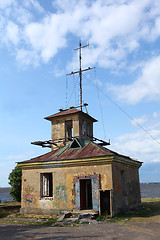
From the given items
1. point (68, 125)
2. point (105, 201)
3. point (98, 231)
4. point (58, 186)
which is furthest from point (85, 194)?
point (68, 125)

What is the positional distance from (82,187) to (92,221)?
3619 millimetres

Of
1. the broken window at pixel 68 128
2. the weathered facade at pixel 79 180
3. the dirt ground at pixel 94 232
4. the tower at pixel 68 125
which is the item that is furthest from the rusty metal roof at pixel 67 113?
the dirt ground at pixel 94 232

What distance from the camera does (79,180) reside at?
1558 centimetres

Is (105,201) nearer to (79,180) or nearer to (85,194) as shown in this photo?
(85,194)

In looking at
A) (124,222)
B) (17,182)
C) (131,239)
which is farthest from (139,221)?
(17,182)

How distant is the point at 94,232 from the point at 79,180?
16.6ft

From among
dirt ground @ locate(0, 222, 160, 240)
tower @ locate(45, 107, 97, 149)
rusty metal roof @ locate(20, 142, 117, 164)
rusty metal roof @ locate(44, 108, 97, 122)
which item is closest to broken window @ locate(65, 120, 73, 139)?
tower @ locate(45, 107, 97, 149)

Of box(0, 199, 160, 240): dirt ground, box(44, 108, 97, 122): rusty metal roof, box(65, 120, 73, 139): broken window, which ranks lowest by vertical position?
box(0, 199, 160, 240): dirt ground

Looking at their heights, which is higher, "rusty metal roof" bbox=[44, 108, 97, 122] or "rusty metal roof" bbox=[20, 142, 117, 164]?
"rusty metal roof" bbox=[44, 108, 97, 122]

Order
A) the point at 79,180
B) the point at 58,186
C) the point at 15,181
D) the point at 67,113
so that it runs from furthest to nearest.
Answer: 1. the point at 15,181
2. the point at 67,113
3. the point at 58,186
4. the point at 79,180

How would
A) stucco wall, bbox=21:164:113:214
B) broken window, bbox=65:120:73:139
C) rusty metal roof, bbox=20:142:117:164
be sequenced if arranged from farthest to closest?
broken window, bbox=65:120:73:139 < rusty metal roof, bbox=20:142:117:164 < stucco wall, bbox=21:164:113:214

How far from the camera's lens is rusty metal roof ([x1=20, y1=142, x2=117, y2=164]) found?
51.9 feet

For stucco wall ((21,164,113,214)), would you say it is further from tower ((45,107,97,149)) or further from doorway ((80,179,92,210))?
tower ((45,107,97,149))

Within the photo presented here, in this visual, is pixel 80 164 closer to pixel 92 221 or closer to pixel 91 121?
pixel 92 221
